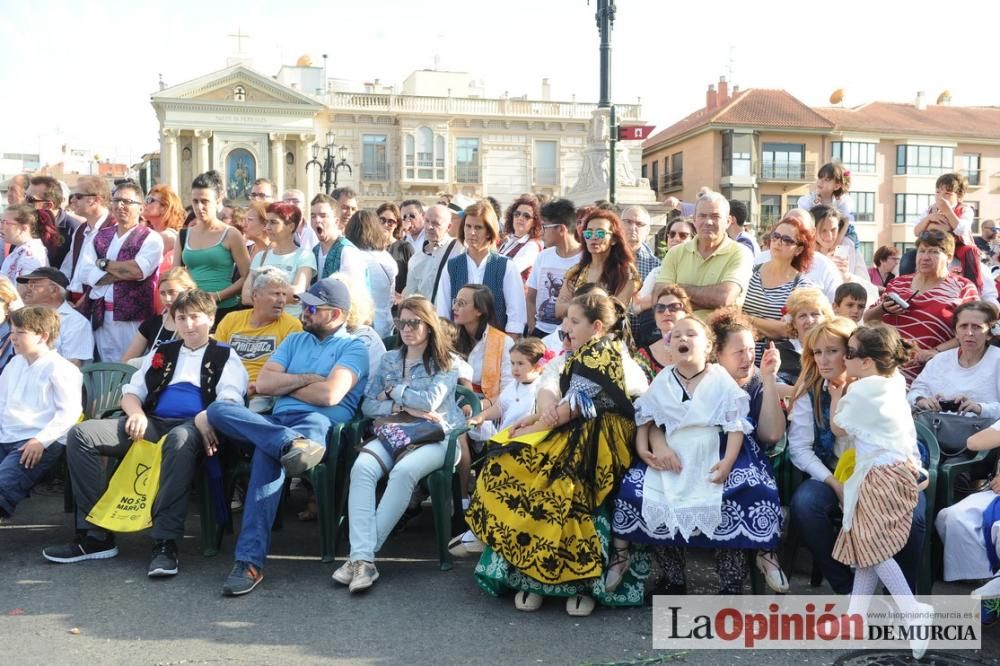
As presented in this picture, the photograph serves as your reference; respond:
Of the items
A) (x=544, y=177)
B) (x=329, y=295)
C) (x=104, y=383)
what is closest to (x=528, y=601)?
(x=329, y=295)

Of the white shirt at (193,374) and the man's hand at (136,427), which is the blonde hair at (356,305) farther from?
the man's hand at (136,427)

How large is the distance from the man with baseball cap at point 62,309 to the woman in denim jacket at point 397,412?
2.47 meters

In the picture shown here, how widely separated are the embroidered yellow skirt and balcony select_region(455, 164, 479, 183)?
4783 centimetres

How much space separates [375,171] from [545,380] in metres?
47.4

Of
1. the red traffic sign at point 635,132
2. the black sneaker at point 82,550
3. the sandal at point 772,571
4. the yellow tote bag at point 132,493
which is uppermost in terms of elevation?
the red traffic sign at point 635,132

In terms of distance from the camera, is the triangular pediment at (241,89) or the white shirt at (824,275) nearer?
the white shirt at (824,275)

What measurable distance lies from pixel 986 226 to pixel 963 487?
27.9 ft

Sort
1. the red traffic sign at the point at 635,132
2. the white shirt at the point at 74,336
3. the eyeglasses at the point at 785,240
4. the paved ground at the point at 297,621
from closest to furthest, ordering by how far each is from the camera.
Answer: the paved ground at the point at 297,621 → the eyeglasses at the point at 785,240 → the white shirt at the point at 74,336 → the red traffic sign at the point at 635,132

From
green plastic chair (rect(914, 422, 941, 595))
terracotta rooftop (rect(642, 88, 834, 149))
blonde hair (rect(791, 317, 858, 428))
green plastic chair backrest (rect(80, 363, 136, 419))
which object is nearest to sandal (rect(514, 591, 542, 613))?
blonde hair (rect(791, 317, 858, 428))

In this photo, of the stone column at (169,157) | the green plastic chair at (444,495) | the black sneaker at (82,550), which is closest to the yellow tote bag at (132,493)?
the black sneaker at (82,550)

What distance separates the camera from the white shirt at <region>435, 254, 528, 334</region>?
6910 millimetres

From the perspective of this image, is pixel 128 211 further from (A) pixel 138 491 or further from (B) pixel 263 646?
(B) pixel 263 646

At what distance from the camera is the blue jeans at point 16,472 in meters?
5.46

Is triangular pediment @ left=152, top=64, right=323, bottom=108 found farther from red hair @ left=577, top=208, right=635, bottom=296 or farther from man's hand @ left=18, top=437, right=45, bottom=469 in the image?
man's hand @ left=18, top=437, right=45, bottom=469
